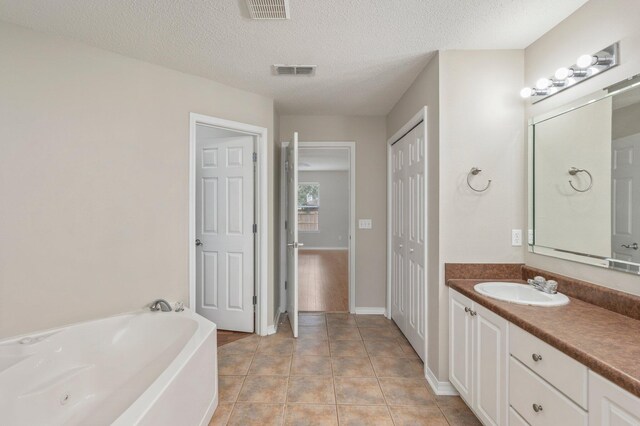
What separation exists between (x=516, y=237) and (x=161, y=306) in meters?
2.54

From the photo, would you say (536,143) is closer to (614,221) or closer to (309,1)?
(614,221)

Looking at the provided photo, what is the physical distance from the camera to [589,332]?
1.18 meters

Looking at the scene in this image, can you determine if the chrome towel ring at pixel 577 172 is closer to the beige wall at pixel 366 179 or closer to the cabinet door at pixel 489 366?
the cabinet door at pixel 489 366

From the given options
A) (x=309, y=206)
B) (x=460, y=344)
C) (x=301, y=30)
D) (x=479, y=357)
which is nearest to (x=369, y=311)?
(x=460, y=344)

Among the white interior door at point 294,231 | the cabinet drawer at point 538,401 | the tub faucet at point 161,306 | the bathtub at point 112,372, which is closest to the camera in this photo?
the cabinet drawer at point 538,401

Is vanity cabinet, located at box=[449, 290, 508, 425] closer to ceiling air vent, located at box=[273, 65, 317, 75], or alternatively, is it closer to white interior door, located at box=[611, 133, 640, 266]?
white interior door, located at box=[611, 133, 640, 266]

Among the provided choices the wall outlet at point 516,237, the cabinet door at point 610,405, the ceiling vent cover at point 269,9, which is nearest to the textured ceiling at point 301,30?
the ceiling vent cover at point 269,9

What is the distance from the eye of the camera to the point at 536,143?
6.36ft

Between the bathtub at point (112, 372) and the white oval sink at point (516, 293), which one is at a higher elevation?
the white oval sink at point (516, 293)

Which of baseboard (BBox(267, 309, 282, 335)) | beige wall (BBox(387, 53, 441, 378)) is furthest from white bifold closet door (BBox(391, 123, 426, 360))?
baseboard (BBox(267, 309, 282, 335))

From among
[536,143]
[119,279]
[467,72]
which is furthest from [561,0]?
[119,279]

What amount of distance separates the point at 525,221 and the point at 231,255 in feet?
8.45

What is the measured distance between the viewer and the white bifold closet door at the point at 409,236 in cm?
246

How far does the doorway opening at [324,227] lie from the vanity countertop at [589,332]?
214 cm
